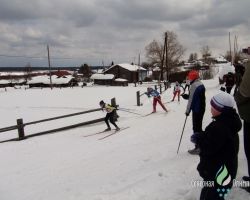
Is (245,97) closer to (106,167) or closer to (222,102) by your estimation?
(222,102)

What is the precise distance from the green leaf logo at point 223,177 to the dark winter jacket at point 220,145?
1.3 inches

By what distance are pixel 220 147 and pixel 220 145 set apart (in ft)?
0.10

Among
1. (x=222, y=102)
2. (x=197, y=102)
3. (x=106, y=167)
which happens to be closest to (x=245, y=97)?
(x=222, y=102)

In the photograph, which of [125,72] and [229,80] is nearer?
[229,80]

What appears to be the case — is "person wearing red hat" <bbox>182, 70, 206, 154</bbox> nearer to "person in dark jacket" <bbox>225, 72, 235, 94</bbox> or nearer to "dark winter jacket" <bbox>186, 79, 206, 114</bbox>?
"dark winter jacket" <bbox>186, 79, 206, 114</bbox>

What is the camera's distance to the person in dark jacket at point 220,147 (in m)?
3.80

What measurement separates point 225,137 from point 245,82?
3.41 ft

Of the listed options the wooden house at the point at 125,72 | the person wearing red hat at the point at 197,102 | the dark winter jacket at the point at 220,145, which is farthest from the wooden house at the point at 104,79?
the dark winter jacket at the point at 220,145

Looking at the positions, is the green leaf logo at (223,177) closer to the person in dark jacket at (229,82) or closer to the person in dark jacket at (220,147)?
the person in dark jacket at (220,147)

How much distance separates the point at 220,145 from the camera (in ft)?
12.4

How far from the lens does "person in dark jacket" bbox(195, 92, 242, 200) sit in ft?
12.5

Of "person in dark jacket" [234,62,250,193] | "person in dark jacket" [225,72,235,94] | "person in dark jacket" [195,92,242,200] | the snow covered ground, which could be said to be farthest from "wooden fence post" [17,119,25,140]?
"person in dark jacket" [195,92,242,200]

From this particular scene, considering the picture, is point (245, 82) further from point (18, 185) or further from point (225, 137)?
point (18, 185)

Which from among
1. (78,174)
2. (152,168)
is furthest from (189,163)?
(78,174)
